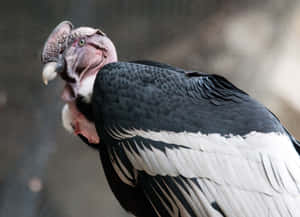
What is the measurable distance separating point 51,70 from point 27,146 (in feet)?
4.12

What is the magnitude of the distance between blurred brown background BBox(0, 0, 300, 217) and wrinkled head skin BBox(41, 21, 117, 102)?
970mm

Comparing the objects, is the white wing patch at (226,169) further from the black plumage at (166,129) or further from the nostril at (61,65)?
the nostril at (61,65)

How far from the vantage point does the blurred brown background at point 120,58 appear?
2078 millimetres

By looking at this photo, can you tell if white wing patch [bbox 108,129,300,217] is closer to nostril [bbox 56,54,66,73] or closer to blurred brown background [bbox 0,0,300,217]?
nostril [bbox 56,54,66,73]

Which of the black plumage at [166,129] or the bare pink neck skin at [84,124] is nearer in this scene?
the black plumage at [166,129]

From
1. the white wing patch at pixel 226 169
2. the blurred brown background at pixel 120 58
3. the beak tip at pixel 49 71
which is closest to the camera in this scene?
the white wing patch at pixel 226 169

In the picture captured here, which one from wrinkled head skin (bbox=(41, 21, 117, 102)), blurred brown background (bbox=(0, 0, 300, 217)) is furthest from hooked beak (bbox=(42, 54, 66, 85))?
blurred brown background (bbox=(0, 0, 300, 217))

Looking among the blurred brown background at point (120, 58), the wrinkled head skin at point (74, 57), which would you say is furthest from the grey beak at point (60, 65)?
the blurred brown background at point (120, 58)

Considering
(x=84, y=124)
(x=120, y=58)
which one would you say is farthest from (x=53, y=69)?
(x=120, y=58)

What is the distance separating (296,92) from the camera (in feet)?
7.34

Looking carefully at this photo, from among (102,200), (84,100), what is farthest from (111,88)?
(102,200)

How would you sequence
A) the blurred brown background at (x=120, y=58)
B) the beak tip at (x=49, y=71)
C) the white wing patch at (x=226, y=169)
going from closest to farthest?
the white wing patch at (x=226, y=169) → the beak tip at (x=49, y=71) → the blurred brown background at (x=120, y=58)

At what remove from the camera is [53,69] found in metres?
1.05

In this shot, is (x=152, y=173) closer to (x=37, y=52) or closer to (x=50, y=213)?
(x=37, y=52)
